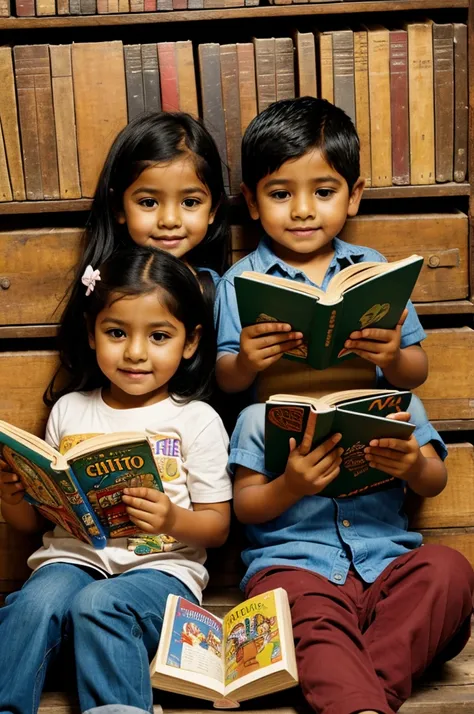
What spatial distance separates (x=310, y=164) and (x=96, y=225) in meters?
0.49

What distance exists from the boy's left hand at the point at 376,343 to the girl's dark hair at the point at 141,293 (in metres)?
0.33

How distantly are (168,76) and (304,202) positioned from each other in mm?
422

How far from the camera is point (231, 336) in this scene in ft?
6.29

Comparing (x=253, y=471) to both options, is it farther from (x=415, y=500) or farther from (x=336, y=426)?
(x=415, y=500)

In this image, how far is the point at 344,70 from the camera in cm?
200

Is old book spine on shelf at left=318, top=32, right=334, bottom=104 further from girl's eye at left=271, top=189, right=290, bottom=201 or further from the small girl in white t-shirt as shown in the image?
the small girl in white t-shirt

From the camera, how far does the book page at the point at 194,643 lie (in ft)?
5.19

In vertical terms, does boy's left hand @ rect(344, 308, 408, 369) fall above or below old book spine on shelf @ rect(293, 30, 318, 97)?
below

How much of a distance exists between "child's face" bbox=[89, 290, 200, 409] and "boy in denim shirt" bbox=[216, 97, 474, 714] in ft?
0.43

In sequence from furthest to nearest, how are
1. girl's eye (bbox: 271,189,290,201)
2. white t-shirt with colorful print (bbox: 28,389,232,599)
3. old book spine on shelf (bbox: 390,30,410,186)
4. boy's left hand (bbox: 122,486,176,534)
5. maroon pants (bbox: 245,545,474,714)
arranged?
1. old book spine on shelf (bbox: 390,30,410,186)
2. girl's eye (bbox: 271,189,290,201)
3. white t-shirt with colorful print (bbox: 28,389,232,599)
4. boy's left hand (bbox: 122,486,176,534)
5. maroon pants (bbox: 245,545,474,714)

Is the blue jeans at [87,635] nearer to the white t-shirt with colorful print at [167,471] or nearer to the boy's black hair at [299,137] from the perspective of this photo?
the white t-shirt with colorful print at [167,471]

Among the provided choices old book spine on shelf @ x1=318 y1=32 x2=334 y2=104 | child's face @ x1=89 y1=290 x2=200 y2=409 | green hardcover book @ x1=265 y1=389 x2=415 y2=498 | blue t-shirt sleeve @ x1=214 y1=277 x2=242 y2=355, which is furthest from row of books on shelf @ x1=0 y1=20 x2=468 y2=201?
green hardcover book @ x1=265 y1=389 x2=415 y2=498

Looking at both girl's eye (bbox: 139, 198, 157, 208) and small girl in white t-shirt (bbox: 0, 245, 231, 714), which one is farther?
girl's eye (bbox: 139, 198, 157, 208)

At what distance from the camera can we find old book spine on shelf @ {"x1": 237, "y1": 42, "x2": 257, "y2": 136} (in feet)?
6.56
